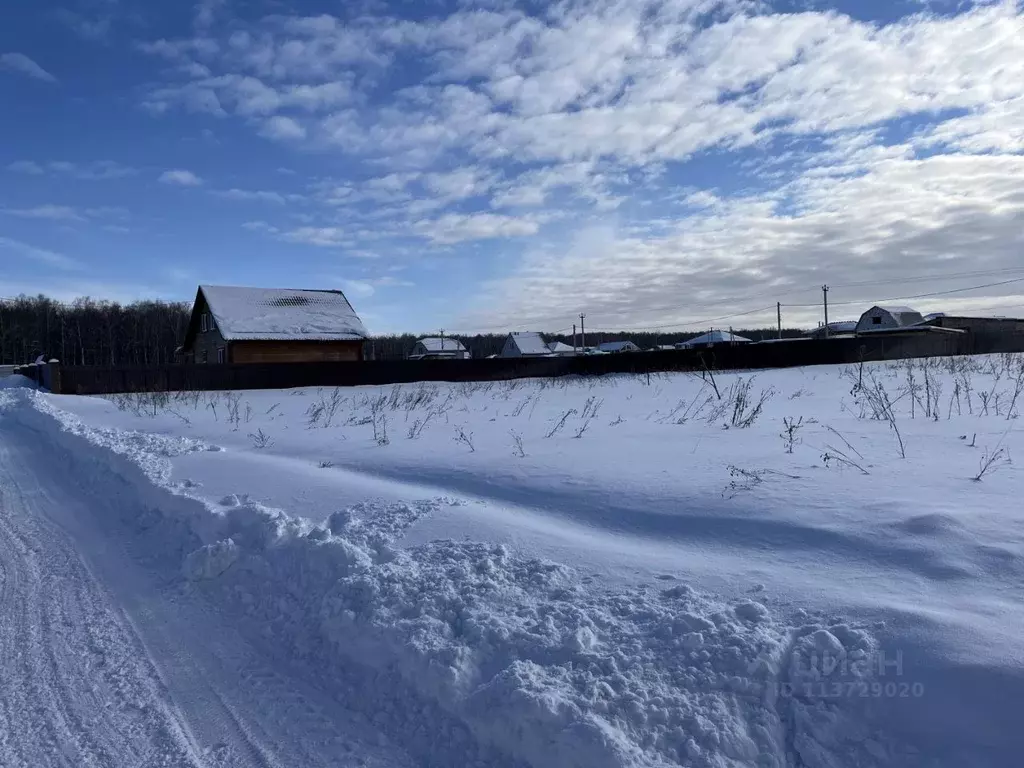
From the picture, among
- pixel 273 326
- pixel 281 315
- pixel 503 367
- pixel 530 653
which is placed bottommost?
pixel 530 653

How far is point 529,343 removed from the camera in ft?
257

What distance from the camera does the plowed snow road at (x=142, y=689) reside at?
2621mm

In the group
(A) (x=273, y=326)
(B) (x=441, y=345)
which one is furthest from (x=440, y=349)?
(A) (x=273, y=326)

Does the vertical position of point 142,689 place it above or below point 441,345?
below

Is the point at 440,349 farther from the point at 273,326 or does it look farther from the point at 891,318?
the point at 891,318

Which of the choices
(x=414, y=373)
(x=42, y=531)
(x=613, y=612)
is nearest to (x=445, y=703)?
(x=613, y=612)

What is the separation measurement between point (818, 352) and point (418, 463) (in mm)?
28225

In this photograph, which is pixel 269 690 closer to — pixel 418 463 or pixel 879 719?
pixel 879 719

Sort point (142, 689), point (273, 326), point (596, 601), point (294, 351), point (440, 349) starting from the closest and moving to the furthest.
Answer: point (142, 689) < point (596, 601) < point (273, 326) < point (294, 351) < point (440, 349)

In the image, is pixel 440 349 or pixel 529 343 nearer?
pixel 440 349

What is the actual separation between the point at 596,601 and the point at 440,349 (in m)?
71.5

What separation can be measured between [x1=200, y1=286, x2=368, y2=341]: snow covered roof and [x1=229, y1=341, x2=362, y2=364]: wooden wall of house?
49 centimetres

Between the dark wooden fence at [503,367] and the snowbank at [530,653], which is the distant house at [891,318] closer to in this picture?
the dark wooden fence at [503,367]

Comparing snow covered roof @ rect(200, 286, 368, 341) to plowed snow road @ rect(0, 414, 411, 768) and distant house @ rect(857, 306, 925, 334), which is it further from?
distant house @ rect(857, 306, 925, 334)
